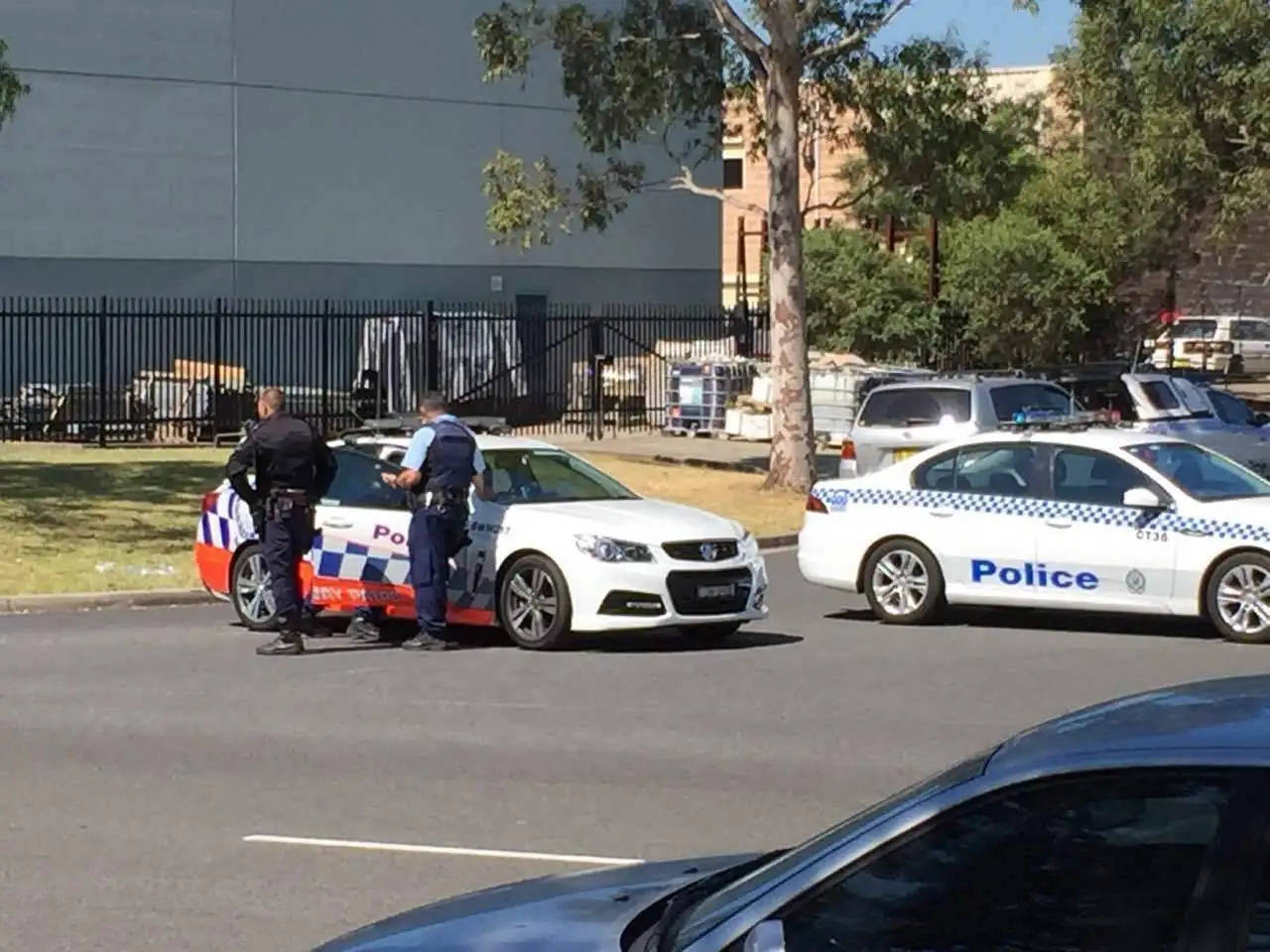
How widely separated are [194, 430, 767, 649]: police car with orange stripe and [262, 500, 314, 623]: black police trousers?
72 centimetres

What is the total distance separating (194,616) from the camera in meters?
17.0

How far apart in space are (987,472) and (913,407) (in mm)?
8796

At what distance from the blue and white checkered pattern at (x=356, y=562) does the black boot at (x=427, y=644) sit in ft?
1.42

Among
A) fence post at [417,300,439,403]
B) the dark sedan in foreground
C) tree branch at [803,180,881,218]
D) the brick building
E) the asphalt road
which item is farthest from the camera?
the brick building

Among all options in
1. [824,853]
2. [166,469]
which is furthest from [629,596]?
[166,469]

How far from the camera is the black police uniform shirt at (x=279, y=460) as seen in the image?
14.0 meters

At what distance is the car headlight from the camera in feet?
46.0

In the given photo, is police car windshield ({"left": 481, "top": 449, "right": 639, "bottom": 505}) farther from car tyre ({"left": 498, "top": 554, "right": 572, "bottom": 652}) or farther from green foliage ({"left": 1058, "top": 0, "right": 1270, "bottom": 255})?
green foliage ({"left": 1058, "top": 0, "right": 1270, "bottom": 255})

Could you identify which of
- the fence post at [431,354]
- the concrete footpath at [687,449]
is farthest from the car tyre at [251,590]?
the fence post at [431,354]

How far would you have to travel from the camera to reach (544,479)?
1534 centimetres

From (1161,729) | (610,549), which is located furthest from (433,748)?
(1161,729)

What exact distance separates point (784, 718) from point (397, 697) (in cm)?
237

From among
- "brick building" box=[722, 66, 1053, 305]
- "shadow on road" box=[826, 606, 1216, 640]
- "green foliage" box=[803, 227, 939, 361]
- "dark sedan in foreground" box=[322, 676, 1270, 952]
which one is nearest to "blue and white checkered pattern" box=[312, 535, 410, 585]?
"shadow on road" box=[826, 606, 1216, 640]

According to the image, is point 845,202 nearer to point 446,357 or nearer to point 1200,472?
point 446,357
